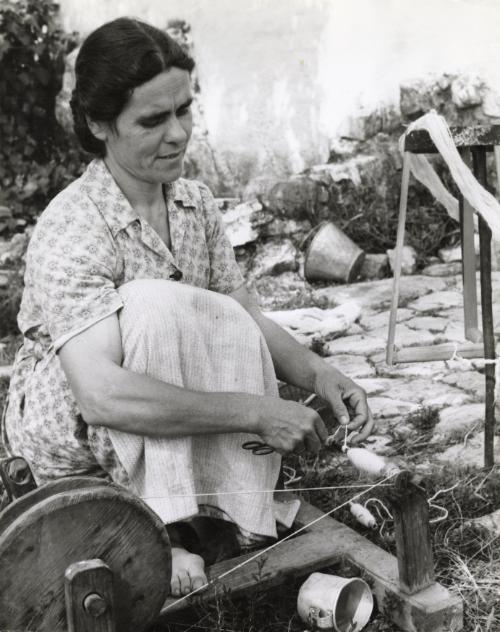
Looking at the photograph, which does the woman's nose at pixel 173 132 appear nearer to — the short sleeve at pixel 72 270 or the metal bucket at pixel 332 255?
the short sleeve at pixel 72 270

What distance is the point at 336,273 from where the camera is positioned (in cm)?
588

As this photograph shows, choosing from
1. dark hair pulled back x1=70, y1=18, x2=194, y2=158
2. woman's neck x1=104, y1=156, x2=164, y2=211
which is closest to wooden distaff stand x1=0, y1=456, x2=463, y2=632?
woman's neck x1=104, y1=156, x2=164, y2=211

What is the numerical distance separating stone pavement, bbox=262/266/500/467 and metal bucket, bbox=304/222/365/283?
11cm

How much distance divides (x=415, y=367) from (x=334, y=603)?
7.24ft

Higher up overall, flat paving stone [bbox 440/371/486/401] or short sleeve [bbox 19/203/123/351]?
short sleeve [bbox 19/203/123/351]

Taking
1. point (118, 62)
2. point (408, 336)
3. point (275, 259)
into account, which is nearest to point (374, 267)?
point (275, 259)

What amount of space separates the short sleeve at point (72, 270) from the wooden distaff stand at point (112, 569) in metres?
0.44

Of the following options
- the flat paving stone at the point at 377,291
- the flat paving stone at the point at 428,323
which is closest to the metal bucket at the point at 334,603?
the flat paving stone at the point at 428,323

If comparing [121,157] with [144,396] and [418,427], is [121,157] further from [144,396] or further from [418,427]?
[418,427]

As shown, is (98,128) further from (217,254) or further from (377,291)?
(377,291)

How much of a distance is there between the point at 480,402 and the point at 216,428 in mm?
1771

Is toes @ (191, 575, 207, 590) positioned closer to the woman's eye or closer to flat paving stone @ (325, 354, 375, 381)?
the woman's eye

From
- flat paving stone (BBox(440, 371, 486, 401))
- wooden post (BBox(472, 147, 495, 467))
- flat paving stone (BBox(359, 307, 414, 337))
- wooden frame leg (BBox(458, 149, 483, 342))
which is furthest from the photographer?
flat paving stone (BBox(359, 307, 414, 337))

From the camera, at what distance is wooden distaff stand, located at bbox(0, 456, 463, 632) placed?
5.21ft
